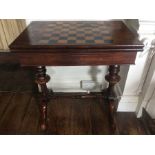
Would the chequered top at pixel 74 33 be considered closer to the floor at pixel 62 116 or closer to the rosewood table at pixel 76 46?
the rosewood table at pixel 76 46

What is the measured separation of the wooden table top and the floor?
1.89ft

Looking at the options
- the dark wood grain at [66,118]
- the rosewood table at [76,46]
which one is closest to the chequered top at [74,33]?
the rosewood table at [76,46]

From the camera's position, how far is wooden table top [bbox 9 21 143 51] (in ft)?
2.96

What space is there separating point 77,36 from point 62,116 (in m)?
0.81

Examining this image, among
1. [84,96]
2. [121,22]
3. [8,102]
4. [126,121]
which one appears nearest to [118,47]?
[121,22]

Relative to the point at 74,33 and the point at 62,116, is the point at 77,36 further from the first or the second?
the point at 62,116

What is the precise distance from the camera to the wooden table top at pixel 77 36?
90cm

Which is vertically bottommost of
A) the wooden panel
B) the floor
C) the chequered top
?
the floor

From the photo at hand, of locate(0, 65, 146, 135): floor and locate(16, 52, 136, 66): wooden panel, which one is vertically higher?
locate(16, 52, 136, 66): wooden panel

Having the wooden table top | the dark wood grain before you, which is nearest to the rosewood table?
the wooden table top

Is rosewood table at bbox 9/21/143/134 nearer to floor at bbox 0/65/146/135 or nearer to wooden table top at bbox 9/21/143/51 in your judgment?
wooden table top at bbox 9/21/143/51

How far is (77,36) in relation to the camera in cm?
101

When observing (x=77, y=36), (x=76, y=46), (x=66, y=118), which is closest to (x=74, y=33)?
(x=77, y=36)
